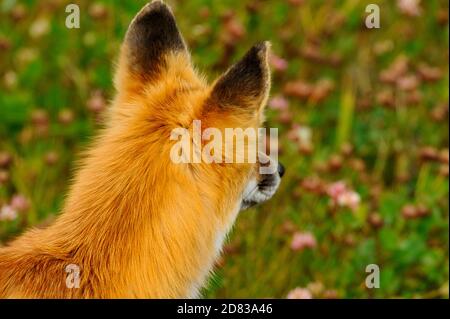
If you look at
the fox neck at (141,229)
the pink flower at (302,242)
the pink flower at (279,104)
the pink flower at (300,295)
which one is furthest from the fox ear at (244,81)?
the pink flower at (279,104)

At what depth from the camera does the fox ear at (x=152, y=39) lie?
295 centimetres

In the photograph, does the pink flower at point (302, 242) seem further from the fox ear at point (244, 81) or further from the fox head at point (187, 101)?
the fox ear at point (244, 81)

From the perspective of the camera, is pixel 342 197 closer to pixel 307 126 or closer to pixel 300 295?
pixel 300 295

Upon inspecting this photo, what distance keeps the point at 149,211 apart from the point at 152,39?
2.37ft

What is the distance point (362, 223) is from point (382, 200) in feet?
1.10

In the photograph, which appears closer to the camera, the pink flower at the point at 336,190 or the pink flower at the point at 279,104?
the pink flower at the point at 336,190

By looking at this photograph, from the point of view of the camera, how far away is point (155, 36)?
296cm

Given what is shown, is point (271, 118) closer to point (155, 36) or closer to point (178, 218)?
point (155, 36)

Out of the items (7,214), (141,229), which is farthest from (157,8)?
(7,214)

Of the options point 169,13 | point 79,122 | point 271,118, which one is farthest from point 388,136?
point 169,13

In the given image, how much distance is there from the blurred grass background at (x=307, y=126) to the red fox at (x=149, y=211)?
3.69ft

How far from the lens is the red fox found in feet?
8.36
